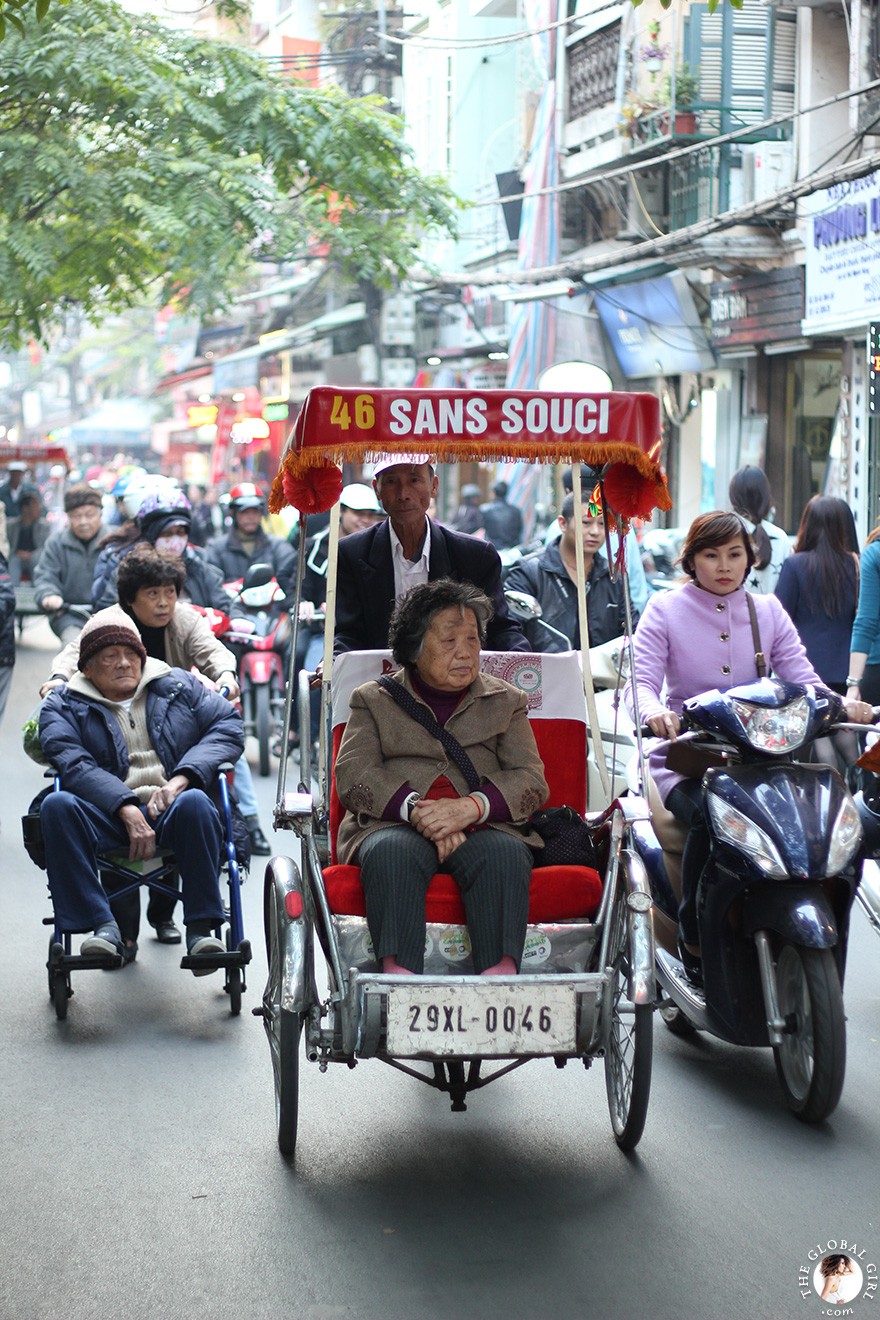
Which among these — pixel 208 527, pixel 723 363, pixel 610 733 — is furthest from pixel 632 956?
pixel 208 527

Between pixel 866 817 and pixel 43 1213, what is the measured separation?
320cm

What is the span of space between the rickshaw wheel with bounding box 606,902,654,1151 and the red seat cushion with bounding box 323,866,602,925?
13 centimetres

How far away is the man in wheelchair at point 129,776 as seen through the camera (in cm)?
→ 590

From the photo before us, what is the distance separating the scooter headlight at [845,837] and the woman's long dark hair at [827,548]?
13.0ft

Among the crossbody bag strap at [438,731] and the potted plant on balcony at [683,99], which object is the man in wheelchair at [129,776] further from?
the potted plant on balcony at [683,99]

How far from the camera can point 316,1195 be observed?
435 cm

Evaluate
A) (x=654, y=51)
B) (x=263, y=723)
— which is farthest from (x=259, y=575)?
(x=654, y=51)

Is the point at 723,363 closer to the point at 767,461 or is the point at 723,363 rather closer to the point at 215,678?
the point at 767,461

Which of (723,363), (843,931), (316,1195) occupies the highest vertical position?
(723,363)

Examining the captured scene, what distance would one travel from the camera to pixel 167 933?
7094mm

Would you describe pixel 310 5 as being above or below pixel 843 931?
above

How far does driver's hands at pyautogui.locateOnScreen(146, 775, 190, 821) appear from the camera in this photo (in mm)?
6094

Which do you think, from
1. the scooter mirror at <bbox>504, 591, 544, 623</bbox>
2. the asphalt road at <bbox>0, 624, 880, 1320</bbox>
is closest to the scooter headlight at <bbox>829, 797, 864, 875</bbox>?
the asphalt road at <bbox>0, 624, 880, 1320</bbox>

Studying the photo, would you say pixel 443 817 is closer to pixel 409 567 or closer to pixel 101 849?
pixel 409 567
